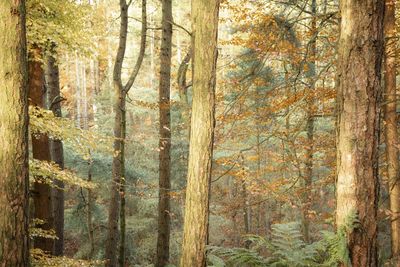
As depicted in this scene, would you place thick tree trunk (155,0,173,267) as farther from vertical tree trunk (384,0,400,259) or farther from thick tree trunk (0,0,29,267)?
thick tree trunk (0,0,29,267)

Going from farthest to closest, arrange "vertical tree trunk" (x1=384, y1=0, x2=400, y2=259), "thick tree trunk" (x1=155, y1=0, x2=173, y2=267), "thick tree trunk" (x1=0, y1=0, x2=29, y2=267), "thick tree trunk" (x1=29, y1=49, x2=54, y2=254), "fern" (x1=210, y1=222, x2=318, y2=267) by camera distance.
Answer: "thick tree trunk" (x1=155, y1=0, x2=173, y2=267) → "thick tree trunk" (x1=29, y1=49, x2=54, y2=254) → "vertical tree trunk" (x1=384, y1=0, x2=400, y2=259) → "fern" (x1=210, y1=222, x2=318, y2=267) → "thick tree trunk" (x1=0, y1=0, x2=29, y2=267)

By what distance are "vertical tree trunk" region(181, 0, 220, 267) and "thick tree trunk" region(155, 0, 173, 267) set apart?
394cm

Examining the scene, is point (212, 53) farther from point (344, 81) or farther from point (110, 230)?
point (110, 230)

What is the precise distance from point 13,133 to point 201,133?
8.03 ft

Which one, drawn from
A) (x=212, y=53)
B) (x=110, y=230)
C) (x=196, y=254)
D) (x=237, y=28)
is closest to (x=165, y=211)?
(x=110, y=230)

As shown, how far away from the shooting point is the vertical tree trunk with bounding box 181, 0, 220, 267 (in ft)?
17.1

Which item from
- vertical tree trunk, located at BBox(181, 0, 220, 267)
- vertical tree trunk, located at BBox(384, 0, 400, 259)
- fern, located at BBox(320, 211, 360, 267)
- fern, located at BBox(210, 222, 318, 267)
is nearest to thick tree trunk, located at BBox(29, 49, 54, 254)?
vertical tree trunk, located at BBox(181, 0, 220, 267)

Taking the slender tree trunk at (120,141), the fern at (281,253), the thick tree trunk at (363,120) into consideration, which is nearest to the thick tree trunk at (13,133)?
the fern at (281,253)

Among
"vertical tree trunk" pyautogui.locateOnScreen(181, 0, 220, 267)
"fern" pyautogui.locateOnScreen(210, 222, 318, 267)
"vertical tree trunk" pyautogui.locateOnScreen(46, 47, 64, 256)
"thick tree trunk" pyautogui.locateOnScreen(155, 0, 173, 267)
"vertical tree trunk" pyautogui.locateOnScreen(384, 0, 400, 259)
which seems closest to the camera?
"fern" pyautogui.locateOnScreen(210, 222, 318, 267)

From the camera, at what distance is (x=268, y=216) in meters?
21.8

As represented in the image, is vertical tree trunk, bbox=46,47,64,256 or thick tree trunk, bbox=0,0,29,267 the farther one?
vertical tree trunk, bbox=46,47,64,256

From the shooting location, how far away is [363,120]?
352cm

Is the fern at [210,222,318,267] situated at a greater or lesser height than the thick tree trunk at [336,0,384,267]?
lesser

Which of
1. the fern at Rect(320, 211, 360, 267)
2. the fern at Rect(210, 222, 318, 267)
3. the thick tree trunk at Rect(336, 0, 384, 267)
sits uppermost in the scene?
the thick tree trunk at Rect(336, 0, 384, 267)
